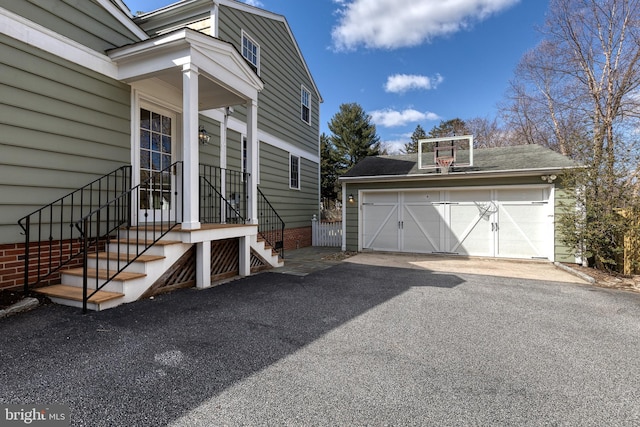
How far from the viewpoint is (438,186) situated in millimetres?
8820

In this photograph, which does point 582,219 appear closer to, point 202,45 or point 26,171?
point 202,45

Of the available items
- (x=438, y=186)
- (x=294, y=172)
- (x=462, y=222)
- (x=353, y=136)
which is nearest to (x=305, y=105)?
(x=294, y=172)

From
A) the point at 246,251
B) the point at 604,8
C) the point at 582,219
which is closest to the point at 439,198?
the point at 582,219

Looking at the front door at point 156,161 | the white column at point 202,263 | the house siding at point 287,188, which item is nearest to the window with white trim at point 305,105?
the house siding at point 287,188

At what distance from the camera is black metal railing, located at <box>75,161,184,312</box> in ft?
12.6

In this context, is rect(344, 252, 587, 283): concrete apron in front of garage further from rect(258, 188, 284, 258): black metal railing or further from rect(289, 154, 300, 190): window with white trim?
rect(289, 154, 300, 190): window with white trim

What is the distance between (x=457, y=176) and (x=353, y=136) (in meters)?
17.9

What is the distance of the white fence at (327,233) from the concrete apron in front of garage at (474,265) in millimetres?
2294

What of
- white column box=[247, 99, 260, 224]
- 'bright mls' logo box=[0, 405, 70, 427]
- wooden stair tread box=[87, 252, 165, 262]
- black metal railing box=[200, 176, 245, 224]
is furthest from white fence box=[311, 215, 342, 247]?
'bright mls' logo box=[0, 405, 70, 427]

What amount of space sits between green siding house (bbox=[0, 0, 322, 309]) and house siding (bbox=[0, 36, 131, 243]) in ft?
0.04

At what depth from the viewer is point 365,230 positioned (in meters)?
9.80

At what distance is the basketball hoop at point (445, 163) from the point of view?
870 cm

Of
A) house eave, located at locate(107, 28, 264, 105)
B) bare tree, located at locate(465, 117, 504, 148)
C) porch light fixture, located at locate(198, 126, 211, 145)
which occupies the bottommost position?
porch light fixture, located at locate(198, 126, 211, 145)

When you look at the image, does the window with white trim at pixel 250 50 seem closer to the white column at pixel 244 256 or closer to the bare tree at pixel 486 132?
the white column at pixel 244 256
